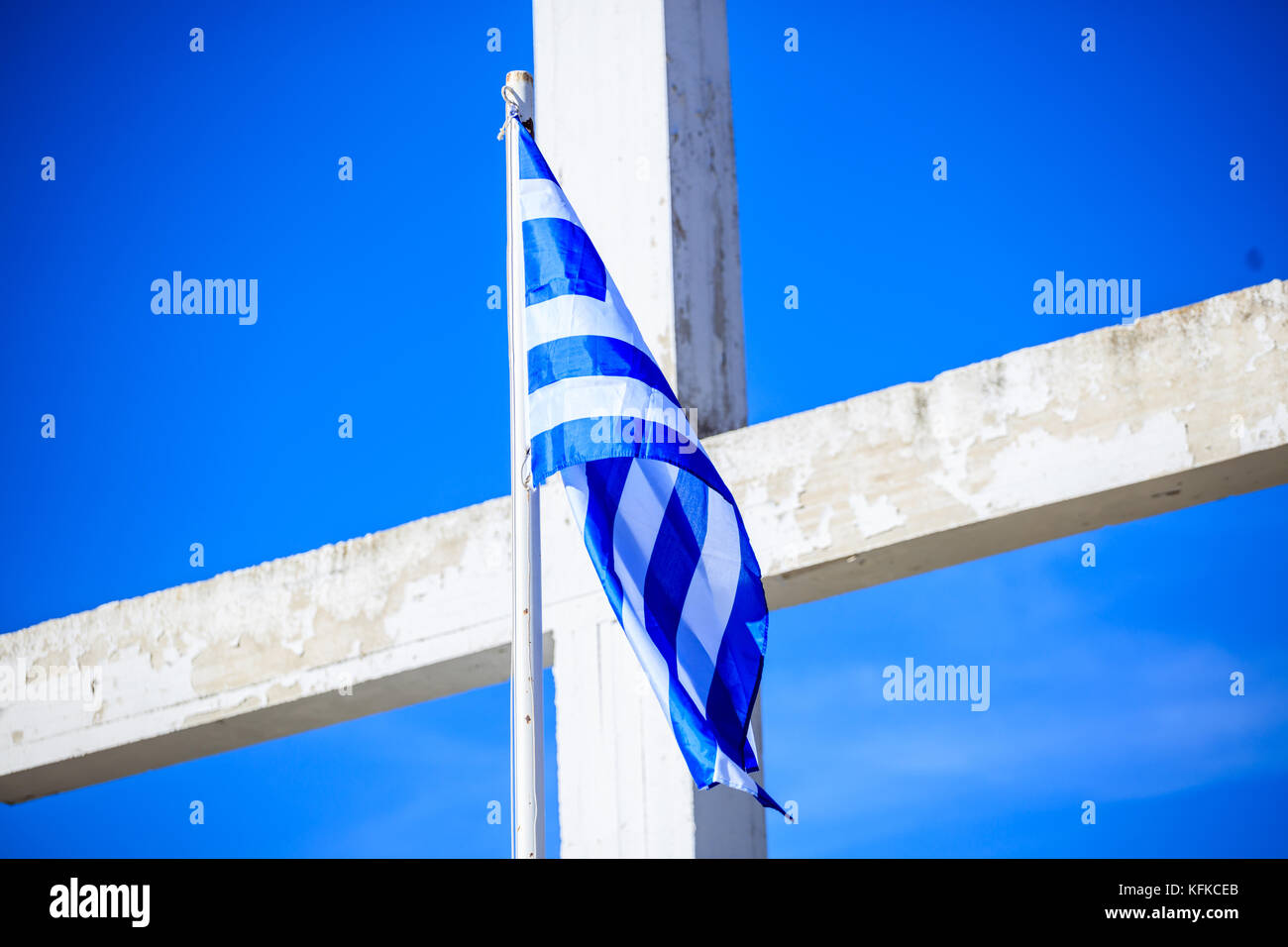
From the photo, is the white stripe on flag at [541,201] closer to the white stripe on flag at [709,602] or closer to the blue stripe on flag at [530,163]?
the blue stripe on flag at [530,163]

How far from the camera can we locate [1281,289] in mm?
3730

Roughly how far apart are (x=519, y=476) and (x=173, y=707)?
2.25 meters

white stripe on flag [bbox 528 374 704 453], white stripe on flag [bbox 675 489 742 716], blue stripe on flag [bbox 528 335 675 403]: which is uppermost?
blue stripe on flag [bbox 528 335 675 403]

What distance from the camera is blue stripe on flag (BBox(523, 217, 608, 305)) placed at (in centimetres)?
346

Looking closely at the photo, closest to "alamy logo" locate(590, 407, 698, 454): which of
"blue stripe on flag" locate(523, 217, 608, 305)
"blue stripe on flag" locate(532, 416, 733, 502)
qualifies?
"blue stripe on flag" locate(532, 416, 733, 502)

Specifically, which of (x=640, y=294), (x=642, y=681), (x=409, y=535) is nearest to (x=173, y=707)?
(x=409, y=535)

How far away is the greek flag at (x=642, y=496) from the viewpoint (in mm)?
3299

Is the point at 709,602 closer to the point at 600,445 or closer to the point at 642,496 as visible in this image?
the point at 642,496

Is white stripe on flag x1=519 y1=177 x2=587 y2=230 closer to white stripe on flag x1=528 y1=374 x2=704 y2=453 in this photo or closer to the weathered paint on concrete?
white stripe on flag x1=528 y1=374 x2=704 y2=453

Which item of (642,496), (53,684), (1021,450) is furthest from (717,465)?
(53,684)

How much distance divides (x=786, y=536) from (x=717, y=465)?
33 centimetres
